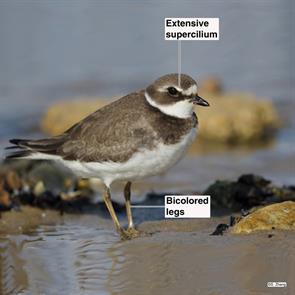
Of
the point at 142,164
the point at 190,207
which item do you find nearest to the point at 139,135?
the point at 142,164

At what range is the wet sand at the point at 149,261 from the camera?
623cm

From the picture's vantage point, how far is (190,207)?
7.91 m

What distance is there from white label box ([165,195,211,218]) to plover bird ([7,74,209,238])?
40cm

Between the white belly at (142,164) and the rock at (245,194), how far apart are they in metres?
1.19

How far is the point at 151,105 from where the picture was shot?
25.0 feet

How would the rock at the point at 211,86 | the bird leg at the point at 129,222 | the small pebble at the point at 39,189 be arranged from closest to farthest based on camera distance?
the bird leg at the point at 129,222
the small pebble at the point at 39,189
the rock at the point at 211,86

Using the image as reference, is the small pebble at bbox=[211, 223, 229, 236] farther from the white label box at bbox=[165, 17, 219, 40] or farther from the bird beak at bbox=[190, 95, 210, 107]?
the white label box at bbox=[165, 17, 219, 40]

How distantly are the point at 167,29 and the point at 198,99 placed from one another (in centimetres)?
85

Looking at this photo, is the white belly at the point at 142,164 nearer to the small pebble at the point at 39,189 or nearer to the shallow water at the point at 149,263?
the shallow water at the point at 149,263

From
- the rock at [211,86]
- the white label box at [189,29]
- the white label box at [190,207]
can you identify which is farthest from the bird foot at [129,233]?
the rock at [211,86]

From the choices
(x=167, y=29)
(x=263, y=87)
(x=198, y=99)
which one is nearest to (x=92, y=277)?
(x=198, y=99)

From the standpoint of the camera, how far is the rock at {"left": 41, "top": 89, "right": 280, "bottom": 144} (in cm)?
1202

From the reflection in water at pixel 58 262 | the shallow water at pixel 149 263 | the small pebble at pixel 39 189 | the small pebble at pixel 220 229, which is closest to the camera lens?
the shallow water at pixel 149 263

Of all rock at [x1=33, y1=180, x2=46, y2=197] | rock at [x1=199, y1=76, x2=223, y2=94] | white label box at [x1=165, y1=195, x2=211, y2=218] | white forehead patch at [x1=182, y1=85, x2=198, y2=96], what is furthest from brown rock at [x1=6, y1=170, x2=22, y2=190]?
rock at [x1=199, y1=76, x2=223, y2=94]
